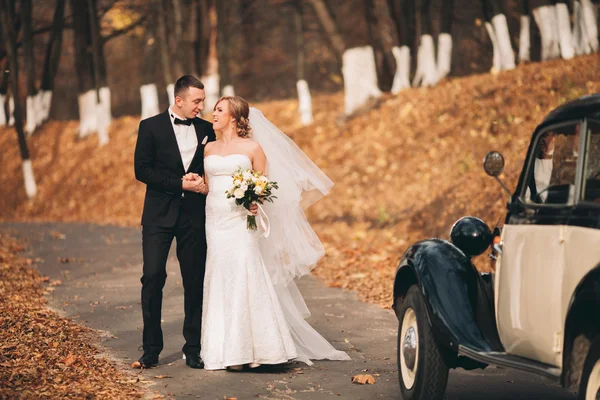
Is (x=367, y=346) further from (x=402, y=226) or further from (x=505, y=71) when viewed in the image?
(x=505, y=71)

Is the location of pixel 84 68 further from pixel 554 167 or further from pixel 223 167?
pixel 554 167

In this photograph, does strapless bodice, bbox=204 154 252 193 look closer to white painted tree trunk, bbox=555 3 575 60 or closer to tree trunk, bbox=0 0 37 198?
white painted tree trunk, bbox=555 3 575 60

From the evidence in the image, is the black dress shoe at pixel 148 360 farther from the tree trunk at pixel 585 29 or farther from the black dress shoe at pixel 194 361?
the tree trunk at pixel 585 29

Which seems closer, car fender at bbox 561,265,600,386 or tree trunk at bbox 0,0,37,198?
car fender at bbox 561,265,600,386

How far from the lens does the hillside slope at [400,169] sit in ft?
57.5

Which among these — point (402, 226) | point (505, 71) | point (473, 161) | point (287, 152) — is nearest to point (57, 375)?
point (287, 152)

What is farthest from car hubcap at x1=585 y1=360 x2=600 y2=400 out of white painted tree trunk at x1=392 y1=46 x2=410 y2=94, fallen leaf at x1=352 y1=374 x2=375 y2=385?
white painted tree trunk at x1=392 y1=46 x2=410 y2=94

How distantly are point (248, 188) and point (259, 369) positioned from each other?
4.94 ft

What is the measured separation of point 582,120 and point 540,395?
8.05 ft

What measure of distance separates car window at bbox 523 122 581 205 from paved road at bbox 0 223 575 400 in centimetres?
174

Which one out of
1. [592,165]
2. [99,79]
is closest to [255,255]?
[592,165]

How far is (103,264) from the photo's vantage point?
53.2 feet

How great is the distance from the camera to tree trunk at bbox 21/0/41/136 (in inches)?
1474

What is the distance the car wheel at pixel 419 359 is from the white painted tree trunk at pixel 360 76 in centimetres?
2252
